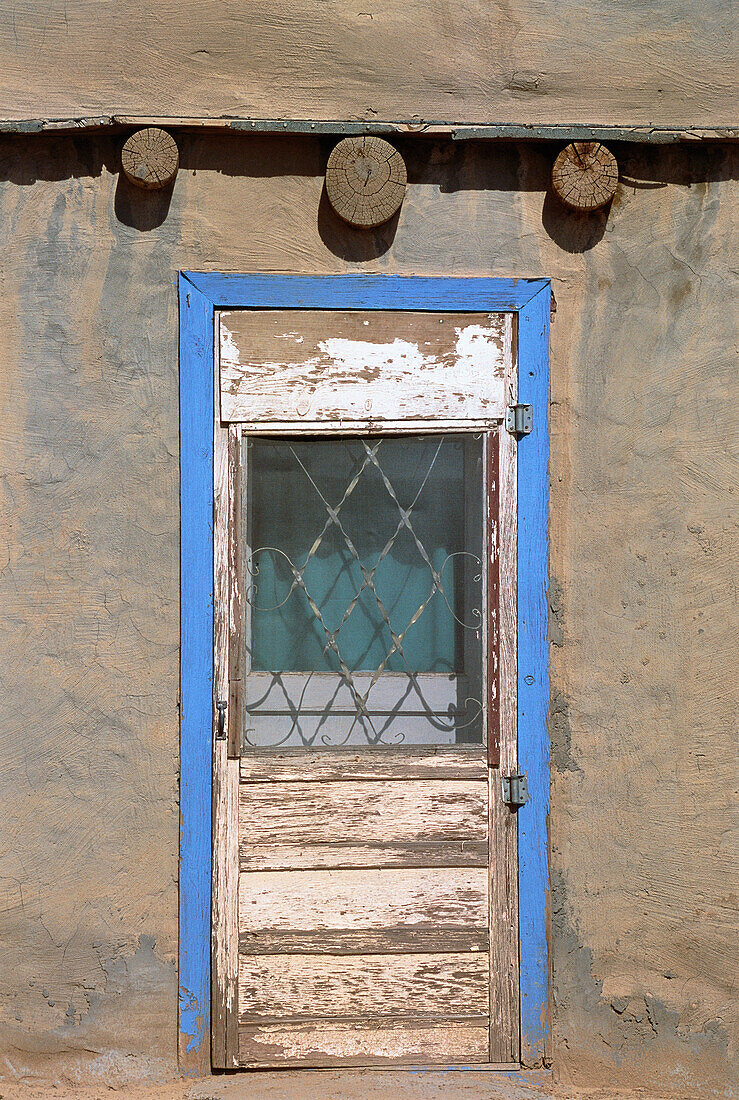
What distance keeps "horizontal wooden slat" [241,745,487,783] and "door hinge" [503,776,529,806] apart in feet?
0.27

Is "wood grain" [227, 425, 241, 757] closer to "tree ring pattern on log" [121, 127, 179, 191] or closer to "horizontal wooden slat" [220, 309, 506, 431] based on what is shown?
"horizontal wooden slat" [220, 309, 506, 431]

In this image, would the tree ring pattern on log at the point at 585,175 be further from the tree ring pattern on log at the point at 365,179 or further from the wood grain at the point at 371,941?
the wood grain at the point at 371,941

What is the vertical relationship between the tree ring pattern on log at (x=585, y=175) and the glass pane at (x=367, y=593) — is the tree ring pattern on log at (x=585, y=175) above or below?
above

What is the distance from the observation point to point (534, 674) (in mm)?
2918

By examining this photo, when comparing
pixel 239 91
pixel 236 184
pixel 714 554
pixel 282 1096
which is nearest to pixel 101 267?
pixel 236 184

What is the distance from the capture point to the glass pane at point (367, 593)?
297cm

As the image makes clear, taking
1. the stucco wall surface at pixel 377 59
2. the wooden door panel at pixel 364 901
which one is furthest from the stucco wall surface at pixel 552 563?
the wooden door panel at pixel 364 901

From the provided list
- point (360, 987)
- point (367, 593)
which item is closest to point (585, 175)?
point (367, 593)

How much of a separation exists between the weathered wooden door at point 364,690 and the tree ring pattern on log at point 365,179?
32 centimetres

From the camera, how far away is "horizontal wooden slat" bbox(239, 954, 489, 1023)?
2.85m

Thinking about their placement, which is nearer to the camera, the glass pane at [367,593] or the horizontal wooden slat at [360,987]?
the horizontal wooden slat at [360,987]

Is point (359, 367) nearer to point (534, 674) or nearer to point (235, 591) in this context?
point (235, 591)

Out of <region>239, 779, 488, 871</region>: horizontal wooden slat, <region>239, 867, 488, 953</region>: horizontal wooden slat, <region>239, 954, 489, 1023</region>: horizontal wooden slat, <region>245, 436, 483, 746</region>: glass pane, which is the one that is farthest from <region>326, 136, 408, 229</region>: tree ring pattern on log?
<region>239, 954, 489, 1023</region>: horizontal wooden slat

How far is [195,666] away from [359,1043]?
4.27ft
